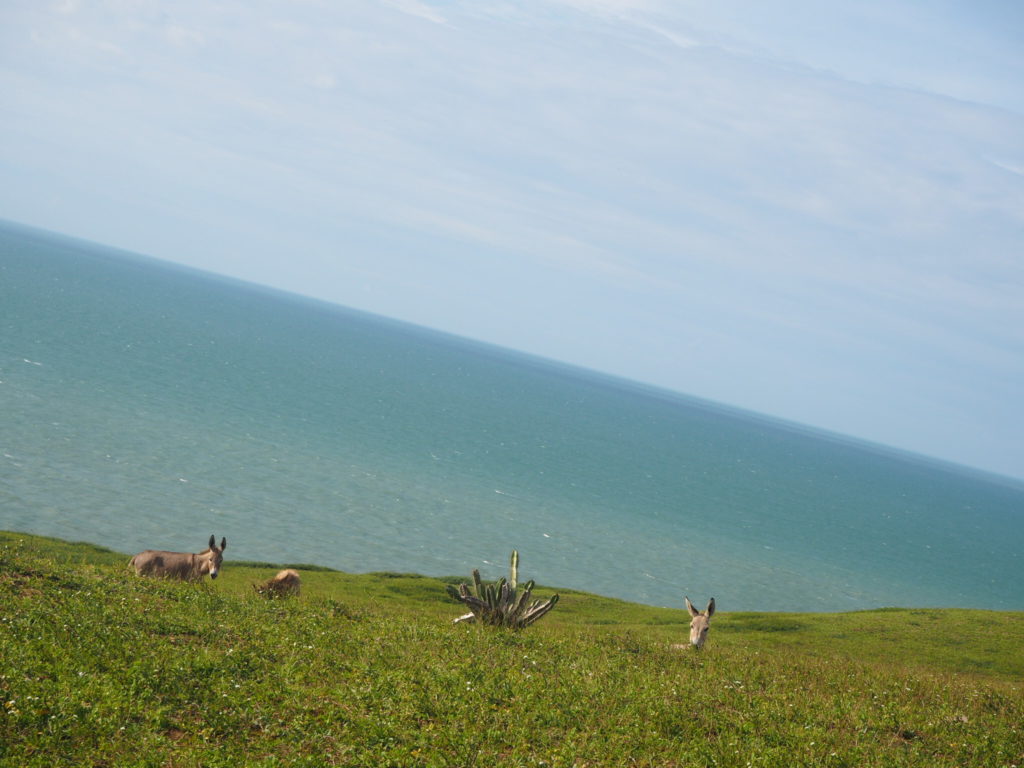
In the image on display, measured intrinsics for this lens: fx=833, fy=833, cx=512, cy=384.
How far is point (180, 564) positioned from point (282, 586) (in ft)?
9.14

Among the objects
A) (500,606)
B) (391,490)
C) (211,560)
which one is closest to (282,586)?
(211,560)

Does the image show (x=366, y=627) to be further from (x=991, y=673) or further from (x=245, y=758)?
(x=991, y=673)

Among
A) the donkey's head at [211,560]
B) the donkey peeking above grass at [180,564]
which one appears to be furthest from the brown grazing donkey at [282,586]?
the donkey peeking above grass at [180,564]

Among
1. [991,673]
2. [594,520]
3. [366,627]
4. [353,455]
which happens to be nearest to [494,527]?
[594,520]

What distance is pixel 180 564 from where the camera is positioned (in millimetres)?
18969

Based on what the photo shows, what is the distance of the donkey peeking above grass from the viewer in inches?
730

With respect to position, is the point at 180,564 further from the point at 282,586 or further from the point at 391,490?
the point at 391,490

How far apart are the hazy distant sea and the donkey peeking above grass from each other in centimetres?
1727

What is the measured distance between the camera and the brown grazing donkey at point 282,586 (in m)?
17.7

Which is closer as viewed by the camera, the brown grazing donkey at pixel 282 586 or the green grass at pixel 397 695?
the green grass at pixel 397 695

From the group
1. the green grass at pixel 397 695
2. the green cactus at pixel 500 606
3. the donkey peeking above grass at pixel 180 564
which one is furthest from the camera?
the donkey peeking above grass at pixel 180 564

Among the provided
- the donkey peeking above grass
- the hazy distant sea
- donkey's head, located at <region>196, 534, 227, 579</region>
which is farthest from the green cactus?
the hazy distant sea

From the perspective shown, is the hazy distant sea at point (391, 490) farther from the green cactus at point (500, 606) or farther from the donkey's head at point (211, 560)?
the green cactus at point (500, 606)

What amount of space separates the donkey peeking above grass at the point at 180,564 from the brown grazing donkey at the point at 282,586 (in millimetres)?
1326
